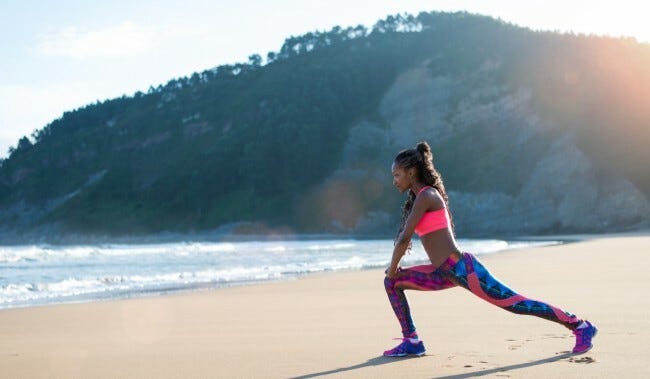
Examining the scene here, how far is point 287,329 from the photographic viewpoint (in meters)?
6.87

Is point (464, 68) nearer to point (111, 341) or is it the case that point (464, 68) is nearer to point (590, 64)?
point (590, 64)

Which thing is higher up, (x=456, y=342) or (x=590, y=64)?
(x=590, y=64)

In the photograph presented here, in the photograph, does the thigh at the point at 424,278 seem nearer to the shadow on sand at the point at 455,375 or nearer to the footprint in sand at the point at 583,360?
the shadow on sand at the point at 455,375

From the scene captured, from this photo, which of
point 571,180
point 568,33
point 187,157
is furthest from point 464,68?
point 187,157

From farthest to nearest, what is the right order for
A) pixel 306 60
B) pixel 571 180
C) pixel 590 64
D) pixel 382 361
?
1. pixel 306 60
2. pixel 590 64
3. pixel 571 180
4. pixel 382 361

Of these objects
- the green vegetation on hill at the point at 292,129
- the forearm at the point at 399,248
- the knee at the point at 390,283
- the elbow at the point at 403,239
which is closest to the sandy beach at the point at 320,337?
the knee at the point at 390,283

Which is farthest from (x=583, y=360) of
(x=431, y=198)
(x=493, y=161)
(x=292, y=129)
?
(x=292, y=129)

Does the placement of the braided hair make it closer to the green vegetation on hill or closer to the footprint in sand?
the footprint in sand

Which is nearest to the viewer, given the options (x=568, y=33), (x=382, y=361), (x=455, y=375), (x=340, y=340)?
(x=455, y=375)

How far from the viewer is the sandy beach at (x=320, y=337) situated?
4.78m

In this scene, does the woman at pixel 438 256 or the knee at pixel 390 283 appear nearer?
the woman at pixel 438 256

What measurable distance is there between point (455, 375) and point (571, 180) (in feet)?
164

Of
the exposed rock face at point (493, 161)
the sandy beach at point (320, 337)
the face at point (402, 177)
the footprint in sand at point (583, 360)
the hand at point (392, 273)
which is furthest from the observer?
the exposed rock face at point (493, 161)

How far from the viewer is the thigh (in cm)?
501
